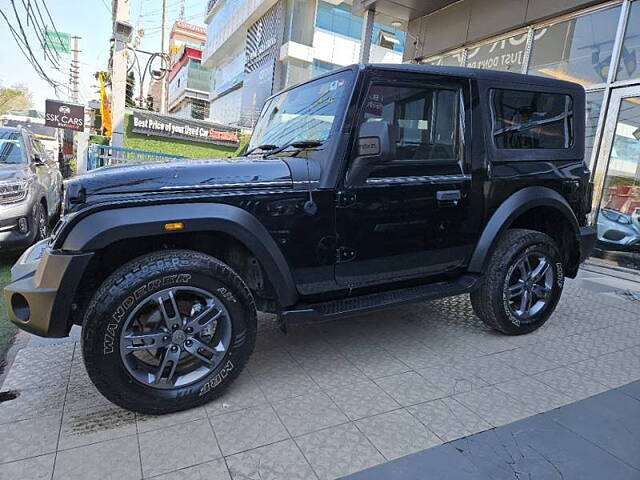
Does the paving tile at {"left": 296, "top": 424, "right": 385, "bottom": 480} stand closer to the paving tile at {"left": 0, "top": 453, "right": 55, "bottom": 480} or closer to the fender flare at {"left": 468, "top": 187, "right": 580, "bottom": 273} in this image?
the paving tile at {"left": 0, "top": 453, "right": 55, "bottom": 480}

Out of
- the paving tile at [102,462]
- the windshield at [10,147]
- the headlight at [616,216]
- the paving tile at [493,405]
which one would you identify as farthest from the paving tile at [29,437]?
the headlight at [616,216]

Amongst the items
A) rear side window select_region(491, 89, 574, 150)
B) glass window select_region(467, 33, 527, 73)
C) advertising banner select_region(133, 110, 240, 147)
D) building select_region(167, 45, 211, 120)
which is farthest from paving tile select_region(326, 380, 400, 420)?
building select_region(167, 45, 211, 120)

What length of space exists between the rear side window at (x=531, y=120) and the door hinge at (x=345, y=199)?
4.46ft

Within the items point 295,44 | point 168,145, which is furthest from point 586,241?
point 295,44

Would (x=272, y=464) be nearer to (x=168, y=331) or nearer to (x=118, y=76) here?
(x=168, y=331)

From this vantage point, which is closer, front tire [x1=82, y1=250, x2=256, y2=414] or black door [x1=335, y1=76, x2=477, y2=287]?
front tire [x1=82, y1=250, x2=256, y2=414]

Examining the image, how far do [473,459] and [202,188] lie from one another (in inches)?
79.3

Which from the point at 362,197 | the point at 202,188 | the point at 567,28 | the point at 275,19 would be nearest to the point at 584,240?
the point at 362,197

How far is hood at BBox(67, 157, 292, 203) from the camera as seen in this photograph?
228cm

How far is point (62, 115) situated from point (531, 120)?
50.6ft

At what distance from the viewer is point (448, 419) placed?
2502 mm

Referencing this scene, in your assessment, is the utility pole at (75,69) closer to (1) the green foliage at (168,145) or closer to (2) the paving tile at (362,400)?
(1) the green foliage at (168,145)

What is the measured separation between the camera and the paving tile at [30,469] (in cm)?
194

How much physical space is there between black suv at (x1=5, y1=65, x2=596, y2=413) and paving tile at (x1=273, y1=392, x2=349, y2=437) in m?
0.39
